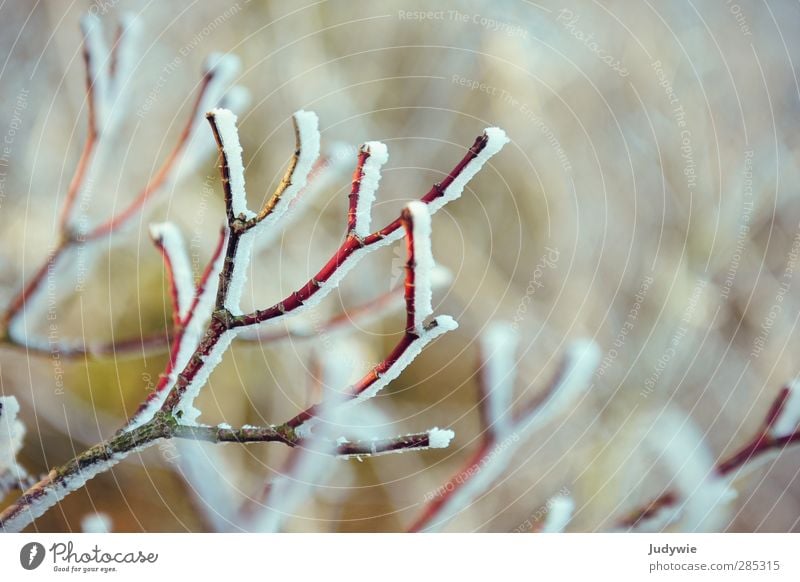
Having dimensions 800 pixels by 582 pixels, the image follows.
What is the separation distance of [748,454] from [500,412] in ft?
0.79

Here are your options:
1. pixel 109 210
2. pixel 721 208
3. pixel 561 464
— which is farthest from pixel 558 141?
pixel 109 210

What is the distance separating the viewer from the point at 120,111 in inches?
22.0

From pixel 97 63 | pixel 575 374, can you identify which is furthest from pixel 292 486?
pixel 97 63

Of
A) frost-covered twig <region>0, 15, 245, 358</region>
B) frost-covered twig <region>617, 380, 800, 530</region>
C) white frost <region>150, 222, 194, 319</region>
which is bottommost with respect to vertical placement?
frost-covered twig <region>617, 380, 800, 530</region>

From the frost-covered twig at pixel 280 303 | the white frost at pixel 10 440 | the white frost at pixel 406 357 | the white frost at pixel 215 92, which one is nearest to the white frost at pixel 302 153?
the frost-covered twig at pixel 280 303

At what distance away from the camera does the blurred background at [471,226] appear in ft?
1.83

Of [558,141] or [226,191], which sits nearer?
[226,191]

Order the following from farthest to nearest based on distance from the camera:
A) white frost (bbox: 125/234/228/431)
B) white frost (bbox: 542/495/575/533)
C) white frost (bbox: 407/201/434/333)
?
white frost (bbox: 542/495/575/533) → white frost (bbox: 125/234/228/431) → white frost (bbox: 407/201/434/333)

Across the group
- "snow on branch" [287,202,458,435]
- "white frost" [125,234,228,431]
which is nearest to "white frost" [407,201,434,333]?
"snow on branch" [287,202,458,435]

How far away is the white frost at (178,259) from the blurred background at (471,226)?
0.02 m

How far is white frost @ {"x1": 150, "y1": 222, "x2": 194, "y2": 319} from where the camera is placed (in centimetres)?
49

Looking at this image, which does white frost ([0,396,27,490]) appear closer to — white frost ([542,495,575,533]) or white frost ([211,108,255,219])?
white frost ([211,108,255,219])

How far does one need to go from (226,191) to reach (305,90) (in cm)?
23
